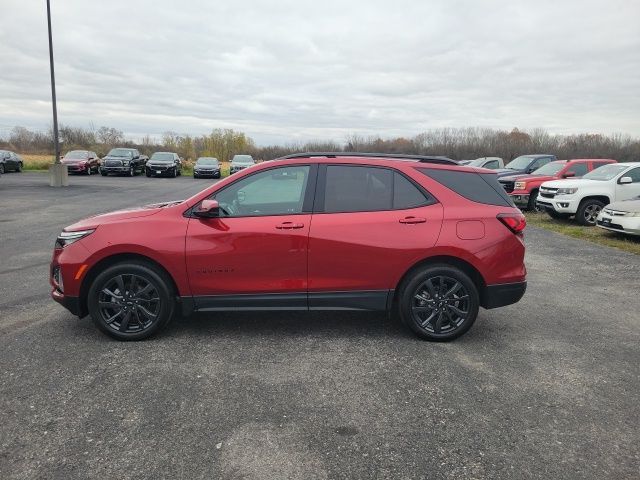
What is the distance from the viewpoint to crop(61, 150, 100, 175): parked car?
34656 millimetres

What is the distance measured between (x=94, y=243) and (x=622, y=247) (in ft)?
33.4

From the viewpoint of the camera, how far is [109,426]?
10.6ft

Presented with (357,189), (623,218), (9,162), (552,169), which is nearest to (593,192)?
(623,218)

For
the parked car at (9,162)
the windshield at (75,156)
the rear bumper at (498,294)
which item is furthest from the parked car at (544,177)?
the parked car at (9,162)

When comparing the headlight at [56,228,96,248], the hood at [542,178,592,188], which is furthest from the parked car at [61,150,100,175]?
the headlight at [56,228,96,248]

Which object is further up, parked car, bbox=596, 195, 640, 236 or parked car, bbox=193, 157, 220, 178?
parked car, bbox=193, 157, 220, 178

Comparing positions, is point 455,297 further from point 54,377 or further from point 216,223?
point 54,377

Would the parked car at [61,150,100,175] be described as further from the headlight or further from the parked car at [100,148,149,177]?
the headlight

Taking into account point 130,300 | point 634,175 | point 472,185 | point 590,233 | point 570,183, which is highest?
point 634,175

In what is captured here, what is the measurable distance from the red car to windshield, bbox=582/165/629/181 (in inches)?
430

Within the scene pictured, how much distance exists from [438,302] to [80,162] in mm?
35414

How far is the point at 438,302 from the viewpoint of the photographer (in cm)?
469

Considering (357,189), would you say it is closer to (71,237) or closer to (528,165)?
(71,237)

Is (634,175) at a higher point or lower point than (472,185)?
higher
